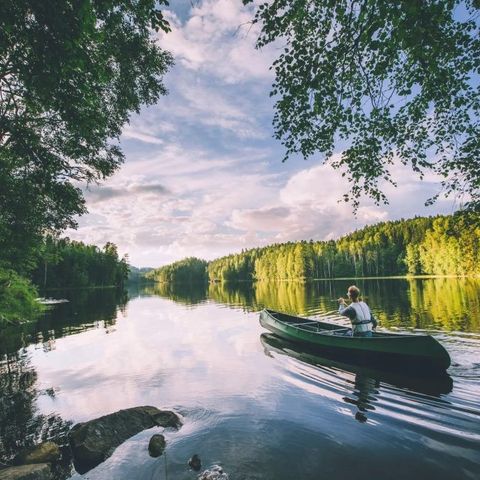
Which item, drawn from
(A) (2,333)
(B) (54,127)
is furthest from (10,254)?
(A) (2,333)

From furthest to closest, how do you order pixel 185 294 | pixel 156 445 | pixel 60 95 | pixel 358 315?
1. pixel 185 294
2. pixel 358 315
3. pixel 156 445
4. pixel 60 95

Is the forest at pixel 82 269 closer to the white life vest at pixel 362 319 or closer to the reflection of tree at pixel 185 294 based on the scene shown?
the reflection of tree at pixel 185 294

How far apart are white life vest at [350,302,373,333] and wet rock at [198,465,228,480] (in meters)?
10.1

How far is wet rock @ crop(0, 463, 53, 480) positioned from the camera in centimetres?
724

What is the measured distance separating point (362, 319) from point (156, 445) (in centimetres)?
1067

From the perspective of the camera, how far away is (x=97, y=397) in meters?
13.9

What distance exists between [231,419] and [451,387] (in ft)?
25.7

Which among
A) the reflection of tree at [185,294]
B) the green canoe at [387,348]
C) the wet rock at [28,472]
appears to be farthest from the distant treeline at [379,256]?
the wet rock at [28,472]

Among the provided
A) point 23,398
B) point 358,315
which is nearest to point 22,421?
point 23,398

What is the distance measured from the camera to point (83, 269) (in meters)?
113

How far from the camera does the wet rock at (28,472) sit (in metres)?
7.24

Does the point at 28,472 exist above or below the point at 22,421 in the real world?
above

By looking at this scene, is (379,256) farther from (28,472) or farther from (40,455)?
(28,472)

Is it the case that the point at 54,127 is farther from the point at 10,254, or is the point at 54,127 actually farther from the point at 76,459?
the point at 76,459
